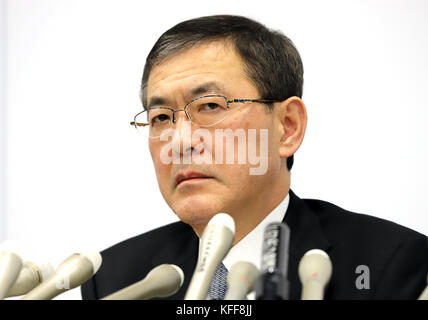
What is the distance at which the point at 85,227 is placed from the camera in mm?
1482

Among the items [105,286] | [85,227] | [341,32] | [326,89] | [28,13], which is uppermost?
[28,13]

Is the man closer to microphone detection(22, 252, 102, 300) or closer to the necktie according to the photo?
the necktie

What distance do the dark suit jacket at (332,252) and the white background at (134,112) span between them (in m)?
0.06

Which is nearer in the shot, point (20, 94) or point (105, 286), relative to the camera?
point (105, 286)

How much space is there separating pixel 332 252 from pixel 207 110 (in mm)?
391

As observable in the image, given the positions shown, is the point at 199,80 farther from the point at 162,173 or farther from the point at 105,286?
the point at 105,286

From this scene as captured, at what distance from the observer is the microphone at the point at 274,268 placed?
2.03ft

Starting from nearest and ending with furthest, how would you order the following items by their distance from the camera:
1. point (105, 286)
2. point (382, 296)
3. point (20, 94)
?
point (382, 296)
point (105, 286)
point (20, 94)

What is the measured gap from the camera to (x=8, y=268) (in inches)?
30.0

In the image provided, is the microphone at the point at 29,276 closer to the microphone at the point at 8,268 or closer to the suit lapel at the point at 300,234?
the microphone at the point at 8,268

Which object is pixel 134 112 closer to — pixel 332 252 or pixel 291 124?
pixel 291 124

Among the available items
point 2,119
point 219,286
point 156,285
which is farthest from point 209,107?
point 2,119

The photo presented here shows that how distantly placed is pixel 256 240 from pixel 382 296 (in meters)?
0.28
